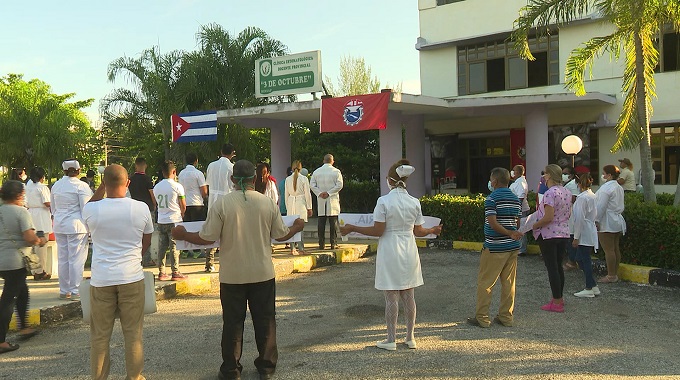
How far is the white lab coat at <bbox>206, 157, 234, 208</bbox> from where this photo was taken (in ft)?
29.9

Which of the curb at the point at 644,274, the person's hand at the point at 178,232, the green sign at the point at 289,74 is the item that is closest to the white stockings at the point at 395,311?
the person's hand at the point at 178,232

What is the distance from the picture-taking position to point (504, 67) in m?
18.8

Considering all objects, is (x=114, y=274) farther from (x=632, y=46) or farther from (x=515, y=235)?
(x=632, y=46)

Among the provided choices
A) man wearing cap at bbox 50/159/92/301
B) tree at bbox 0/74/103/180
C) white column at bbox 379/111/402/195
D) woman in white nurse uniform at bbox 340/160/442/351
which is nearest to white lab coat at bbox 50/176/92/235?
man wearing cap at bbox 50/159/92/301

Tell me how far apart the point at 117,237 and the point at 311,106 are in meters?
11.0

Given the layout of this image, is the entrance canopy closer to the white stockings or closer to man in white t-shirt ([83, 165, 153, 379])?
the white stockings

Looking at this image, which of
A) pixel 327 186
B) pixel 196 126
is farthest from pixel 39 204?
pixel 327 186

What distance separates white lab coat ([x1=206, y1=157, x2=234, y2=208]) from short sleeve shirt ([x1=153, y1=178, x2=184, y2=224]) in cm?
105

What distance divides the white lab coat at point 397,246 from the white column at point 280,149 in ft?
43.4

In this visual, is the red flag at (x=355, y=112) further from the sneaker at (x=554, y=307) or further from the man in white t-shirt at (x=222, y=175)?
the sneaker at (x=554, y=307)

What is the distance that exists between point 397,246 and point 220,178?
471 cm

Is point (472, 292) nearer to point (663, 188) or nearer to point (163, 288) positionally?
point (163, 288)

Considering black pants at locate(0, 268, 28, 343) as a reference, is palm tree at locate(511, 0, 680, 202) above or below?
above

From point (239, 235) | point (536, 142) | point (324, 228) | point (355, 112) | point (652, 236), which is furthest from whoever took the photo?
point (536, 142)
